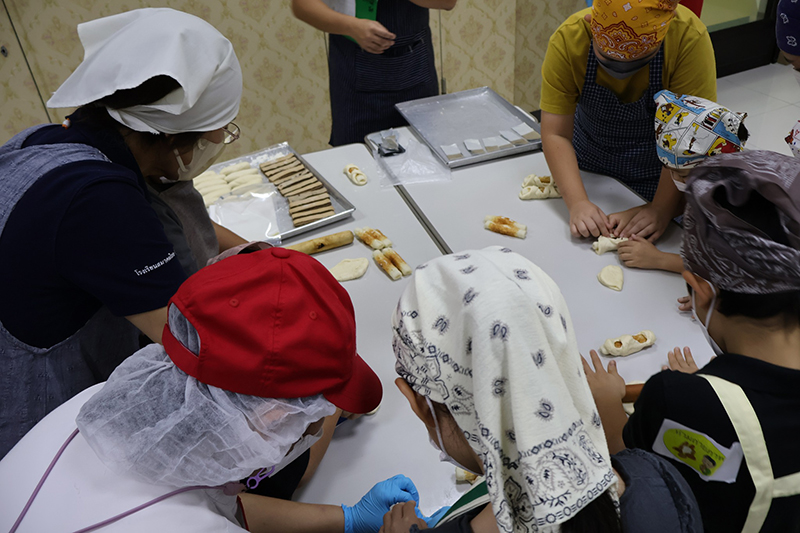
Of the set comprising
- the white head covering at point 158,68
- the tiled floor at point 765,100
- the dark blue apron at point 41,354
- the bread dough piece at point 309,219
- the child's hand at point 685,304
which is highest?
the white head covering at point 158,68

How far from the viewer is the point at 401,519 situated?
1155 mm

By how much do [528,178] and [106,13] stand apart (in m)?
3.18

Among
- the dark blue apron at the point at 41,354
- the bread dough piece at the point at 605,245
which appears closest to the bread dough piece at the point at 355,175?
the bread dough piece at the point at 605,245

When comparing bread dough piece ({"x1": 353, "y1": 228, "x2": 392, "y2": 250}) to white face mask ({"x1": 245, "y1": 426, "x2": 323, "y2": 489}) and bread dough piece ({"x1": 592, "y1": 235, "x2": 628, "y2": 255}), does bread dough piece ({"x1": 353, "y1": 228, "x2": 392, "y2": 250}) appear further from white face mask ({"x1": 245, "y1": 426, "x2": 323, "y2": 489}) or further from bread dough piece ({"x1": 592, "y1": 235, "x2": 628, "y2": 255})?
white face mask ({"x1": 245, "y1": 426, "x2": 323, "y2": 489})

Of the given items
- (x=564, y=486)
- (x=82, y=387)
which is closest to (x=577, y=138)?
(x=564, y=486)

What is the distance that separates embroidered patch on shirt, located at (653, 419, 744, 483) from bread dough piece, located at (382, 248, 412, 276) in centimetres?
101

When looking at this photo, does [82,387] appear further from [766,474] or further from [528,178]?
[528,178]

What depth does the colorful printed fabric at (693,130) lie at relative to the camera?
1582 millimetres

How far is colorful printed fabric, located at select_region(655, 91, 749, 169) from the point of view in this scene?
158 cm

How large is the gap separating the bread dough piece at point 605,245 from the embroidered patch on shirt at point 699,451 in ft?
3.17

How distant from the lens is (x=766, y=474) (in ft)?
3.08

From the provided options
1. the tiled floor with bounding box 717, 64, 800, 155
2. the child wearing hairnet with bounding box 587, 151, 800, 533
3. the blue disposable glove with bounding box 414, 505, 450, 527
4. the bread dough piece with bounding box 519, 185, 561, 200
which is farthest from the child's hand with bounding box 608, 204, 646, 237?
the tiled floor with bounding box 717, 64, 800, 155

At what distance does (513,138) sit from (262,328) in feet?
6.16

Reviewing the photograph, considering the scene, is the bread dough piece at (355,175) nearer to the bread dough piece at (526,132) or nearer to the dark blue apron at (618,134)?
the bread dough piece at (526,132)
